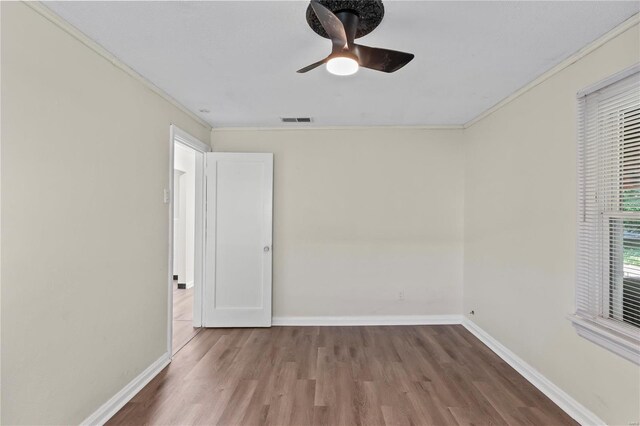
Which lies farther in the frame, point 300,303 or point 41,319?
point 300,303

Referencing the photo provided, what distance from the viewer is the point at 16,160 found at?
151 centimetres

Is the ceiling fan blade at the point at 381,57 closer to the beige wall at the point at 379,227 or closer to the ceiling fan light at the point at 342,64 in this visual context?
the ceiling fan light at the point at 342,64

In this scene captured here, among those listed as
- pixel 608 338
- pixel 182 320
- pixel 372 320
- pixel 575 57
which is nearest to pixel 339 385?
pixel 372 320

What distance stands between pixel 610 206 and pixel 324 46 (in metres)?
2.09

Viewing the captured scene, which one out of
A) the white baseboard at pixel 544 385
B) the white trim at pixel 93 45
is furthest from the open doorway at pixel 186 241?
the white baseboard at pixel 544 385

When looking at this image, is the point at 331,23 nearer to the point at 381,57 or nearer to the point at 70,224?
the point at 381,57

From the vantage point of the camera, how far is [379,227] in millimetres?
3895

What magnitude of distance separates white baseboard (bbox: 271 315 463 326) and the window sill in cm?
189

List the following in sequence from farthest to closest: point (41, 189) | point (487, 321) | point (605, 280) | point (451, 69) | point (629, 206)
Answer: point (487, 321)
point (451, 69)
point (605, 280)
point (629, 206)
point (41, 189)

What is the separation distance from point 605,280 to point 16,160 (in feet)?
11.3

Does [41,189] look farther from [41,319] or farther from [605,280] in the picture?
[605,280]

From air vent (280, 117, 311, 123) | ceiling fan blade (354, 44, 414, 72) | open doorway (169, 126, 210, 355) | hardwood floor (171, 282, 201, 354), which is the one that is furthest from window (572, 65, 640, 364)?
hardwood floor (171, 282, 201, 354)

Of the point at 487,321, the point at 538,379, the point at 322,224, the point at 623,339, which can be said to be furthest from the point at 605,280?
the point at 322,224

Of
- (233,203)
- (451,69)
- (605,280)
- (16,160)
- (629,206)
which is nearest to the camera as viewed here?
(16,160)
